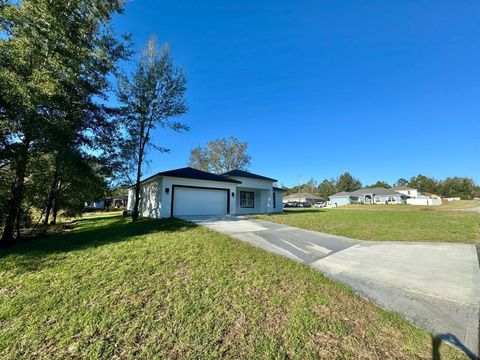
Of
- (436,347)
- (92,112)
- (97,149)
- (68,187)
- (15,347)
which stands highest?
(92,112)

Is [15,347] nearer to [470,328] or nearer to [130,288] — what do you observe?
[130,288]

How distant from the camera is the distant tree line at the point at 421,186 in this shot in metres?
72.2

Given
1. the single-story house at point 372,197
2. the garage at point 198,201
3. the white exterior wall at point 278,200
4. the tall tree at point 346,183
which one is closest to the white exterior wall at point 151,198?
the garage at point 198,201

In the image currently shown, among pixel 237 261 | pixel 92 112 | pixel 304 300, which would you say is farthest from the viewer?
pixel 92 112

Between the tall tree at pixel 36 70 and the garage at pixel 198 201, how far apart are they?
743 cm

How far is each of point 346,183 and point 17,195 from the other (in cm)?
8086

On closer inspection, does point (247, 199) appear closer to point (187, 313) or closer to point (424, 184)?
point (187, 313)

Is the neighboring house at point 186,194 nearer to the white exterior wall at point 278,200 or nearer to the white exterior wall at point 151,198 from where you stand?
the white exterior wall at point 151,198

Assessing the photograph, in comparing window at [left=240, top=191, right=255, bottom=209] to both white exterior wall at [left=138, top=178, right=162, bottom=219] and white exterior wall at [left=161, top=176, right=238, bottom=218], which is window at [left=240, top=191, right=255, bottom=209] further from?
white exterior wall at [left=138, top=178, right=162, bottom=219]

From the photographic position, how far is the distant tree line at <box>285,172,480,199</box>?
72.2 meters

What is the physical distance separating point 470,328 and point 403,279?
1.70m

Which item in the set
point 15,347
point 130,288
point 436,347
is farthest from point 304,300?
point 15,347

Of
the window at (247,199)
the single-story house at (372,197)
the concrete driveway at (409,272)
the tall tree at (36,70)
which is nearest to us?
the concrete driveway at (409,272)

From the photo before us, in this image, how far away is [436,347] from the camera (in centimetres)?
296
